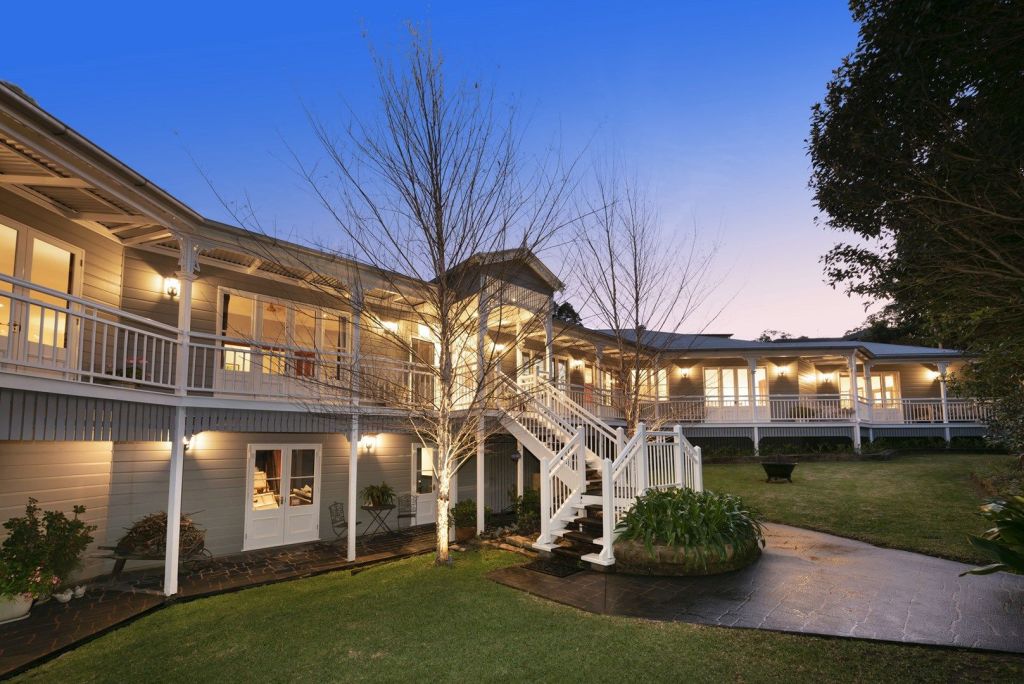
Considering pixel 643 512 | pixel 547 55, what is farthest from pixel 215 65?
pixel 643 512

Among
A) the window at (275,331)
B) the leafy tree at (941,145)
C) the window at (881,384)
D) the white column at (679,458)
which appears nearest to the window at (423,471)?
the window at (275,331)

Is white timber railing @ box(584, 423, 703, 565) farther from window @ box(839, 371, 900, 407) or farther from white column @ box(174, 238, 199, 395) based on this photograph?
window @ box(839, 371, 900, 407)

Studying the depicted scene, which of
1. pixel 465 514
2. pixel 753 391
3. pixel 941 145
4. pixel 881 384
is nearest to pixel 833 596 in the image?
pixel 941 145

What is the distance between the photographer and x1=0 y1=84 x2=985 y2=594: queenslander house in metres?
6.62

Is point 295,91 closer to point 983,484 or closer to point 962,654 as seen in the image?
point 962,654

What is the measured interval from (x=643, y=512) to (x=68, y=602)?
8.31 meters

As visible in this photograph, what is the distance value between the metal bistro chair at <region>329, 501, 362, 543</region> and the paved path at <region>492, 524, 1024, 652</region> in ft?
15.3

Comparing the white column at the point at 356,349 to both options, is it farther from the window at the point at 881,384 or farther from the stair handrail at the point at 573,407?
the window at the point at 881,384

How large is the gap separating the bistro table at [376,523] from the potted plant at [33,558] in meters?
5.41

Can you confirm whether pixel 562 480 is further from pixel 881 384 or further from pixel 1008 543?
pixel 881 384

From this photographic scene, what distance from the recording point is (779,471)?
15.7 m

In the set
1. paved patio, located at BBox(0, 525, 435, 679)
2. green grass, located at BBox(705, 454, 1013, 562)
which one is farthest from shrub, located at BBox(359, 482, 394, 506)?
green grass, located at BBox(705, 454, 1013, 562)

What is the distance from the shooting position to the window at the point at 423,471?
46.0 feet

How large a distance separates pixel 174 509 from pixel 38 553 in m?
1.51
